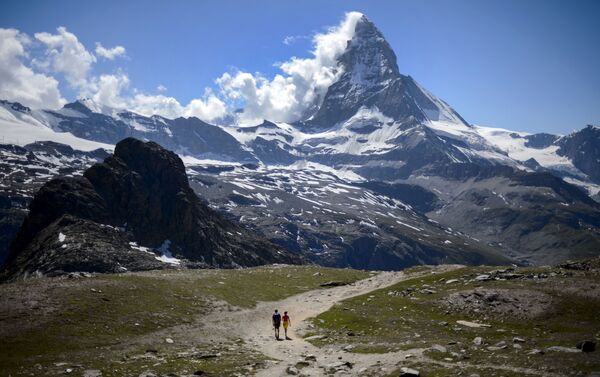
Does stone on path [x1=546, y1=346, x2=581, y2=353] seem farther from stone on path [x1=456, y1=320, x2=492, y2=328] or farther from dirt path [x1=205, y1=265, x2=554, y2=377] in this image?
stone on path [x1=456, y1=320, x2=492, y2=328]

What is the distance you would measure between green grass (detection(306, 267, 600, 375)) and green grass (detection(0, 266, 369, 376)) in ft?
40.4

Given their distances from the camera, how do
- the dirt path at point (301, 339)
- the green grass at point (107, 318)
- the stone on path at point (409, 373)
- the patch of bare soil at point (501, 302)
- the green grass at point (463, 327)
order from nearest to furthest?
the stone on path at point (409, 373) < the green grass at point (463, 327) < the green grass at point (107, 318) < the dirt path at point (301, 339) < the patch of bare soil at point (501, 302)

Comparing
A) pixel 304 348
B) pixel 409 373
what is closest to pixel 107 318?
pixel 304 348

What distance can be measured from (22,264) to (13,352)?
138 meters

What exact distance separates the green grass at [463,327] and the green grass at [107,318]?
40.4ft

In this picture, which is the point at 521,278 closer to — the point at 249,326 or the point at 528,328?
the point at 528,328

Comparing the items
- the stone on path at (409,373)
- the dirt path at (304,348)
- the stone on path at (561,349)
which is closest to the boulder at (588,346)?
the stone on path at (561,349)

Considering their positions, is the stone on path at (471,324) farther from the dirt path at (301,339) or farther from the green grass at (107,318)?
the green grass at (107,318)

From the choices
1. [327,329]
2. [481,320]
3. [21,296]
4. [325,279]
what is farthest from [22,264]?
[481,320]

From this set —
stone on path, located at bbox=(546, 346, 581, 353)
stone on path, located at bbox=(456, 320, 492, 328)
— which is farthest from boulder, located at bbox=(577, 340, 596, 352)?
stone on path, located at bbox=(456, 320, 492, 328)

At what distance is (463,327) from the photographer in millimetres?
49781

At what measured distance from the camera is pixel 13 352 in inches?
1491

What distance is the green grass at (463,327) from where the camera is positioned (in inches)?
1447

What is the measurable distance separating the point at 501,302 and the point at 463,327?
917 centimetres
